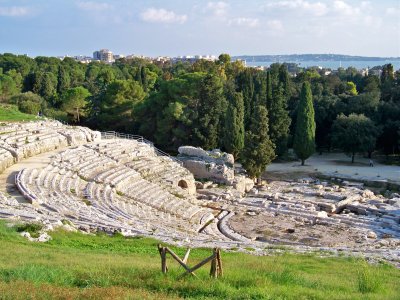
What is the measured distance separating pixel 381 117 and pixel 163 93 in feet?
68.1

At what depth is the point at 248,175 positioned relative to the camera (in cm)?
3566

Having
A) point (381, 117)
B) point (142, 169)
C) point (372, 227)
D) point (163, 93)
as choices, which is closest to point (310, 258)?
point (372, 227)

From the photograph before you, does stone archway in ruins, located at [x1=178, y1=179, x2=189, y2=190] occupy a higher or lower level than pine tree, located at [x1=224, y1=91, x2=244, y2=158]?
lower

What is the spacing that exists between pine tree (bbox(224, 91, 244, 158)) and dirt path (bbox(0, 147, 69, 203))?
13835 millimetres

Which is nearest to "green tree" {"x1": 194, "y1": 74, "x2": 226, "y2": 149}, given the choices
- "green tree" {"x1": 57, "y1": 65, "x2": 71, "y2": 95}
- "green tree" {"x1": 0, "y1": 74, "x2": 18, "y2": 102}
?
"green tree" {"x1": 0, "y1": 74, "x2": 18, "y2": 102}

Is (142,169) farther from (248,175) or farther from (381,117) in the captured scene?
(381,117)

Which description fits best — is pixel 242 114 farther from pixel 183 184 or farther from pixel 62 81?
pixel 62 81

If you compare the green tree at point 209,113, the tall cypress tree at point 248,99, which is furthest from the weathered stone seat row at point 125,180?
the tall cypress tree at point 248,99

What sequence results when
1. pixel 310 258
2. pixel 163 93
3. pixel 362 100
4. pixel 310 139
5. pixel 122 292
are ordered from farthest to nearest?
pixel 362 100, pixel 163 93, pixel 310 139, pixel 310 258, pixel 122 292

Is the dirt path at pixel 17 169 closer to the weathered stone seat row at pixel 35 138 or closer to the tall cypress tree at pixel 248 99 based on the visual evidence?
the weathered stone seat row at pixel 35 138

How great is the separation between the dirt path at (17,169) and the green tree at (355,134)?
78.6 ft

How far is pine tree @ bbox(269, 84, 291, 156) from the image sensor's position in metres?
40.5

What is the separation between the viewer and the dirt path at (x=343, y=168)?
36594 mm

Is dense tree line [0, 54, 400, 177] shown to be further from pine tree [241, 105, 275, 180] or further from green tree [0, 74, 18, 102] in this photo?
green tree [0, 74, 18, 102]
